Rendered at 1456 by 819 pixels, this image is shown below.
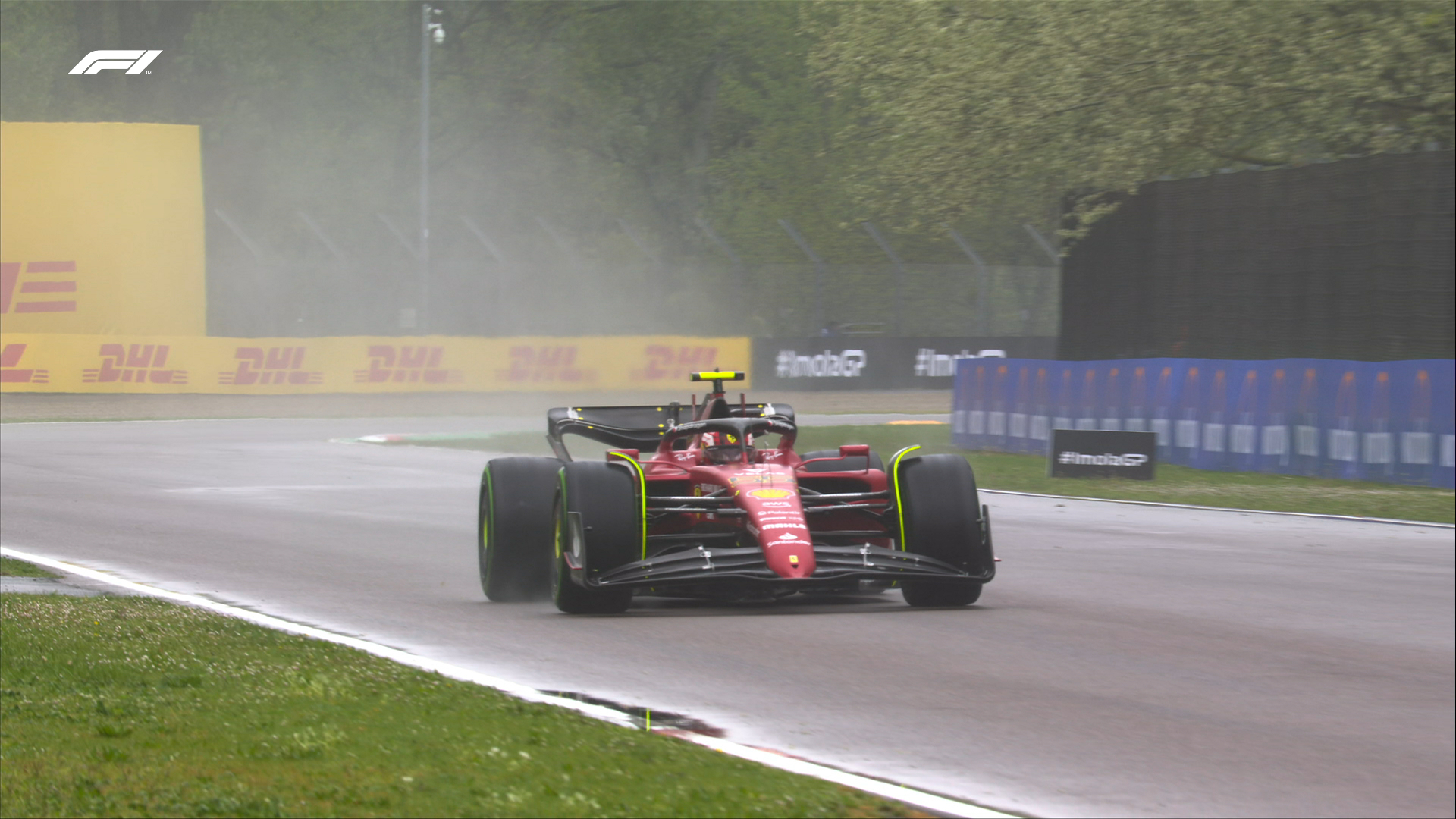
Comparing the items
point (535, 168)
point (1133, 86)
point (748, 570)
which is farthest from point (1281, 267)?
point (535, 168)

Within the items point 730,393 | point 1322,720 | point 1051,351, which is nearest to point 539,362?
point 730,393

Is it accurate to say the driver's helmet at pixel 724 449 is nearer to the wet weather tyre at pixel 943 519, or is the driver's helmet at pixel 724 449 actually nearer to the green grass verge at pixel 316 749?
the wet weather tyre at pixel 943 519

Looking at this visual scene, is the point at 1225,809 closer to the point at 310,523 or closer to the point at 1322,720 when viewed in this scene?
the point at 1322,720

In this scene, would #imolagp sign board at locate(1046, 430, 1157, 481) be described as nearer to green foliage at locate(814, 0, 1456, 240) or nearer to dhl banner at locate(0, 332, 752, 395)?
green foliage at locate(814, 0, 1456, 240)

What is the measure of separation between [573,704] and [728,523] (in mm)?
2937

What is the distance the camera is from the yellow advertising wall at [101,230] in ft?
125

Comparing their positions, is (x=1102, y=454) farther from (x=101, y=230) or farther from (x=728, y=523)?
(x=101, y=230)

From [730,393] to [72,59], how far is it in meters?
26.7

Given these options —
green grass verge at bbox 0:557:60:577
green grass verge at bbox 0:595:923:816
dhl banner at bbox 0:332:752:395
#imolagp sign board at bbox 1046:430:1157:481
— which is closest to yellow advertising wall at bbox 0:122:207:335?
dhl banner at bbox 0:332:752:395

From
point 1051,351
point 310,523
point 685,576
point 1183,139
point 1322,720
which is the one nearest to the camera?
point 1322,720

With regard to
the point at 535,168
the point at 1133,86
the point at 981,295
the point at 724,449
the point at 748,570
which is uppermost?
the point at 535,168


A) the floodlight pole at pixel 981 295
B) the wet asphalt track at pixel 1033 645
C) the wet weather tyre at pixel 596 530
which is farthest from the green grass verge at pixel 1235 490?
the floodlight pole at pixel 981 295

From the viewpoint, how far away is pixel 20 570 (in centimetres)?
1166

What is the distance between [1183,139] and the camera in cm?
2305
